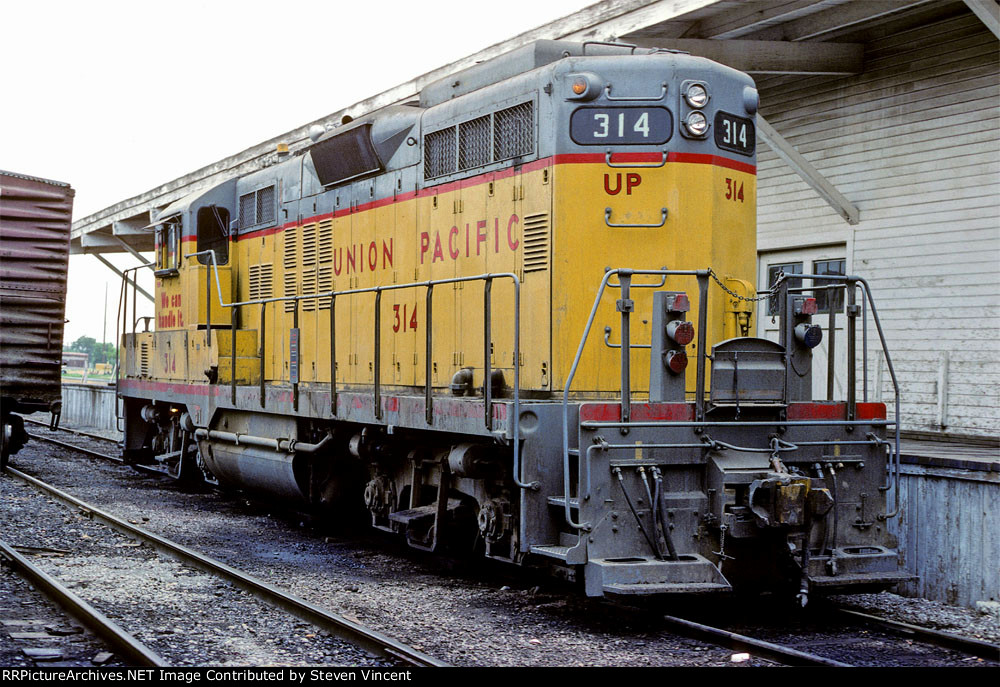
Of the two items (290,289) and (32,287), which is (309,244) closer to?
(290,289)

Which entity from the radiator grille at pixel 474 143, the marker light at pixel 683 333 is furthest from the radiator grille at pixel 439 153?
the marker light at pixel 683 333

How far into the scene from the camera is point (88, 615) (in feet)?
18.6

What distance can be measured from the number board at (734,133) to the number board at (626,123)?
0.36 metres

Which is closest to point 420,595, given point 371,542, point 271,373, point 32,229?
point 371,542

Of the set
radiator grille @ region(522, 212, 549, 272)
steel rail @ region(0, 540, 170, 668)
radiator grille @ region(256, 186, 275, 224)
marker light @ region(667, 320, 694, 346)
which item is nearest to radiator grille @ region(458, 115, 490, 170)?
radiator grille @ region(522, 212, 549, 272)

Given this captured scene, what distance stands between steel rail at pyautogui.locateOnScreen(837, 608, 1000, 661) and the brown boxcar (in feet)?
33.5

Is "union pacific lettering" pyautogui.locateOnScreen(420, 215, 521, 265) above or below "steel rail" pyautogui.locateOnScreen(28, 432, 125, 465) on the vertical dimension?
above

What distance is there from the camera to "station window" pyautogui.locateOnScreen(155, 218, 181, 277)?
11568 millimetres

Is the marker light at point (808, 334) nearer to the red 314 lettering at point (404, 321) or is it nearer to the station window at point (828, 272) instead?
the red 314 lettering at point (404, 321)

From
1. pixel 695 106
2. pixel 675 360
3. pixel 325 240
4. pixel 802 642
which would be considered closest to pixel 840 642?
pixel 802 642

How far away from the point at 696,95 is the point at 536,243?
4.47ft

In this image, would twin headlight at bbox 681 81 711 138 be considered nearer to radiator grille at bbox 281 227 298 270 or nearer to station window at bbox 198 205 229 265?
radiator grille at bbox 281 227 298 270
